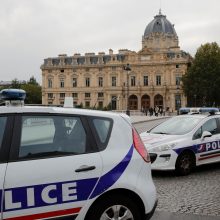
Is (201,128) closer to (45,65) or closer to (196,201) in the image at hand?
(196,201)

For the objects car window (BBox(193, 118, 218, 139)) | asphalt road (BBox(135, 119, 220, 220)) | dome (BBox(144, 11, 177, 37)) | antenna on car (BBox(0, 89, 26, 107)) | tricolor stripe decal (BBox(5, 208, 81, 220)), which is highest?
dome (BBox(144, 11, 177, 37))

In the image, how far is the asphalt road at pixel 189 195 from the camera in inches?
253

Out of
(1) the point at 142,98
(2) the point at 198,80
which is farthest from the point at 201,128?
(1) the point at 142,98

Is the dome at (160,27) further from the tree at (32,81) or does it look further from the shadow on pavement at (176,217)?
the shadow on pavement at (176,217)

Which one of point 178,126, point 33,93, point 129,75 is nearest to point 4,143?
point 178,126

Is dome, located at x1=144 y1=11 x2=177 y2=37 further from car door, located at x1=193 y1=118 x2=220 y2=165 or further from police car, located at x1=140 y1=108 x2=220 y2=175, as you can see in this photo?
car door, located at x1=193 y1=118 x2=220 y2=165

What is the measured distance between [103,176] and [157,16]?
387ft

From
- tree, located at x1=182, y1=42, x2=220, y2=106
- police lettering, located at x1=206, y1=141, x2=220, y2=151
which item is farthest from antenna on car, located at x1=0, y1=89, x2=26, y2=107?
tree, located at x1=182, y1=42, x2=220, y2=106

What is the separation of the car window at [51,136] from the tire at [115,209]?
0.59 m

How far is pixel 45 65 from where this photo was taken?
115125 mm

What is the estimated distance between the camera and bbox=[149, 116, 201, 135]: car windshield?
1072cm

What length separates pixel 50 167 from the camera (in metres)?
4.38

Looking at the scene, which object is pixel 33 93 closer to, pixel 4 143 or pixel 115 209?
pixel 115 209

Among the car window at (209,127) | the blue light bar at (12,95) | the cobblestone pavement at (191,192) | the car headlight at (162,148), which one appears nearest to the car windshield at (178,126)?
the car window at (209,127)
